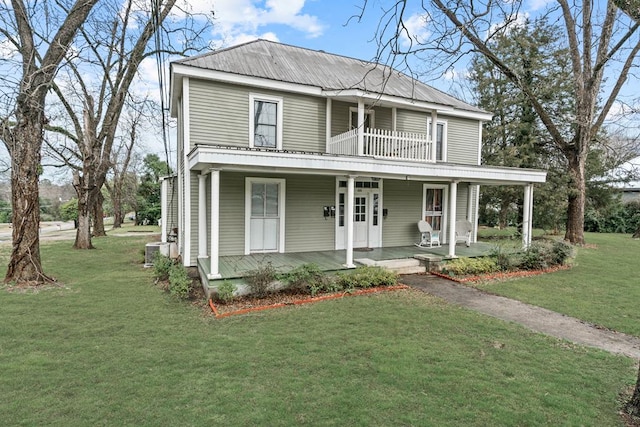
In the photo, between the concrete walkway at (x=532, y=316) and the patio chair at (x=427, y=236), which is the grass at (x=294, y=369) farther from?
the patio chair at (x=427, y=236)

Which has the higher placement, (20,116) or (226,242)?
(20,116)

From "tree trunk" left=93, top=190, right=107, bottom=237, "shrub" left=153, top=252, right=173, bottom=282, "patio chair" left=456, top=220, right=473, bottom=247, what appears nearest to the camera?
"shrub" left=153, top=252, right=173, bottom=282

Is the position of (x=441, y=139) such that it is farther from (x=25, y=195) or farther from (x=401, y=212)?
(x=25, y=195)

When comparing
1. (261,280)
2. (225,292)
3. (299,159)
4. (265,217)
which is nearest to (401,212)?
(265,217)

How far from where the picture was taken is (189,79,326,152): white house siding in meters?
9.01

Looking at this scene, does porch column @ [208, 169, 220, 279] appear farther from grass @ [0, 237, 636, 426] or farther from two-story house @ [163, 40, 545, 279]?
grass @ [0, 237, 636, 426]

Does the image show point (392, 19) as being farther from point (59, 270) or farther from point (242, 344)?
point (59, 270)

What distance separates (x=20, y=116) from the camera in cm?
763

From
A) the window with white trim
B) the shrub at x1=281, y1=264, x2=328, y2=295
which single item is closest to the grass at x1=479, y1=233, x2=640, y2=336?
the shrub at x1=281, y1=264, x2=328, y2=295

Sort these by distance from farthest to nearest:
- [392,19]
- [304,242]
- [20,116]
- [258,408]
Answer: [304,242] → [20,116] → [392,19] → [258,408]

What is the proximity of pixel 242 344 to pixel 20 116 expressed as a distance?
7.34 m

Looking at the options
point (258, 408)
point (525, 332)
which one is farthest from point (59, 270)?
point (525, 332)

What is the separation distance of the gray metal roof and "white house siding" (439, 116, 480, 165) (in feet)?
1.90

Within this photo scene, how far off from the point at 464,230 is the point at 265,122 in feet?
25.7
